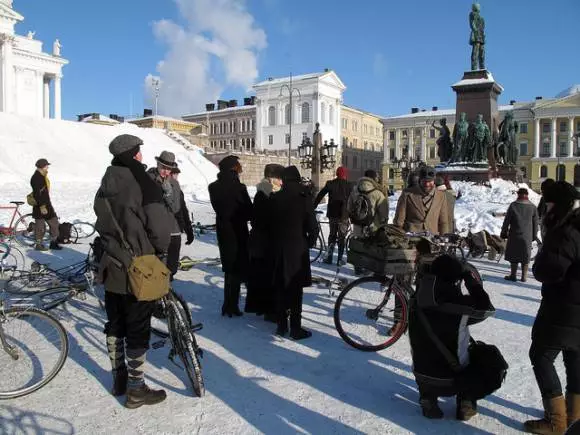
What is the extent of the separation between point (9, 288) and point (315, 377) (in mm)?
4442

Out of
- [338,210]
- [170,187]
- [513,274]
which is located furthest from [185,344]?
[513,274]

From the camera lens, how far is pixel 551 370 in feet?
11.4

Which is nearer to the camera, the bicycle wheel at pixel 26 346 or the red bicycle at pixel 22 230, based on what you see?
the bicycle wheel at pixel 26 346

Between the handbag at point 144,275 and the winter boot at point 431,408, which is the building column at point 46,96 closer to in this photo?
the handbag at point 144,275

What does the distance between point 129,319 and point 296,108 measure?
82320mm

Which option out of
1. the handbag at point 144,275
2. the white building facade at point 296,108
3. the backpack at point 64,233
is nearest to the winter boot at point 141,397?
the handbag at point 144,275

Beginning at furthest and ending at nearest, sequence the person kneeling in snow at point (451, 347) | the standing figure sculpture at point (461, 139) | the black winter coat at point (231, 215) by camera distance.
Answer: the standing figure sculpture at point (461, 139) < the black winter coat at point (231, 215) < the person kneeling in snow at point (451, 347)

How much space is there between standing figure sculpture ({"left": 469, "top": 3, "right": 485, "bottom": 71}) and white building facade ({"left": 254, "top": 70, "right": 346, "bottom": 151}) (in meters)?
58.0

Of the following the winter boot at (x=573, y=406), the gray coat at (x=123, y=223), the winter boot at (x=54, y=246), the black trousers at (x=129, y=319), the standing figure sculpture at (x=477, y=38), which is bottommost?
the winter boot at (x=573, y=406)

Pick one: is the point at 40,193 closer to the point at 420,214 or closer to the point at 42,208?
the point at 42,208

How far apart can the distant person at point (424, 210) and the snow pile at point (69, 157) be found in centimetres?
1759

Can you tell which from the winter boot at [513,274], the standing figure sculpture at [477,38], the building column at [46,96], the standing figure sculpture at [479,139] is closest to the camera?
the winter boot at [513,274]

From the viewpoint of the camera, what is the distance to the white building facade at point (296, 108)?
82.3 m

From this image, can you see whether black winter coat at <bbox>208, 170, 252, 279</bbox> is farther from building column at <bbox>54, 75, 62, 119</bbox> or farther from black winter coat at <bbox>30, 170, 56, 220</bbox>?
building column at <bbox>54, 75, 62, 119</bbox>
